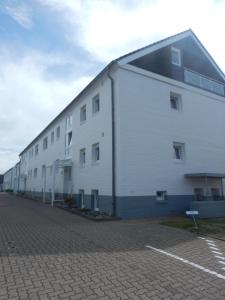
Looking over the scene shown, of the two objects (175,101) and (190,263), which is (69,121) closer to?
(175,101)

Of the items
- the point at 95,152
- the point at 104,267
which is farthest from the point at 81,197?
the point at 104,267

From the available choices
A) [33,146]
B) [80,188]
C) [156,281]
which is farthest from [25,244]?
[33,146]

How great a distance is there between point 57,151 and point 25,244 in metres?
17.8

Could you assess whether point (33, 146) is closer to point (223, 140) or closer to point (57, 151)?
point (57, 151)

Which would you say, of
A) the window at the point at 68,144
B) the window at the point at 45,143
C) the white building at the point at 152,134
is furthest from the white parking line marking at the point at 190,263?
the window at the point at 45,143

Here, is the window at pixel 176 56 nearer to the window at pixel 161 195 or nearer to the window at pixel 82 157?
the window at pixel 161 195

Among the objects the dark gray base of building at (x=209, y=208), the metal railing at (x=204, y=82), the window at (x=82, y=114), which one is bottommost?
the dark gray base of building at (x=209, y=208)

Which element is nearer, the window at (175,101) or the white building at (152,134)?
the white building at (152,134)

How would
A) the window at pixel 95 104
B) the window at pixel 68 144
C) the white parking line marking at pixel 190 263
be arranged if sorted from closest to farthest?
the white parking line marking at pixel 190 263, the window at pixel 95 104, the window at pixel 68 144

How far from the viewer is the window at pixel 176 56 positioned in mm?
16922

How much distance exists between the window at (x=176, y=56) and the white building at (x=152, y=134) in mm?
36

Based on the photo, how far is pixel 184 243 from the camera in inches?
304

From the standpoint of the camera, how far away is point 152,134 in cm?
1470

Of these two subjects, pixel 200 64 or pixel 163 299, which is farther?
pixel 200 64
